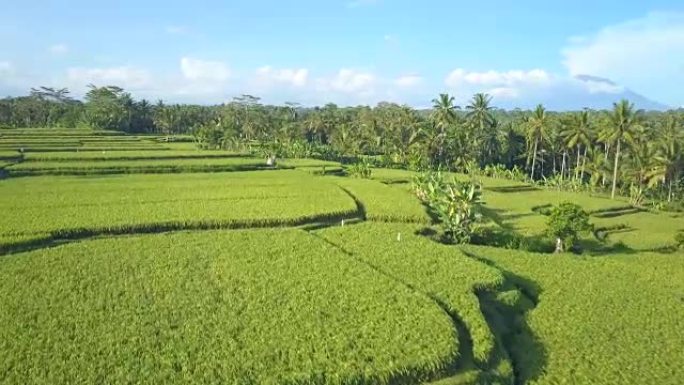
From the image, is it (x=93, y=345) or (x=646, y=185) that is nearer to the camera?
(x=93, y=345)

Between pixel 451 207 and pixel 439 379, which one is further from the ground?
pixel 451 207

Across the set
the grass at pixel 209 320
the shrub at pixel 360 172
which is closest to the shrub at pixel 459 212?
the grass at pixel 209 320

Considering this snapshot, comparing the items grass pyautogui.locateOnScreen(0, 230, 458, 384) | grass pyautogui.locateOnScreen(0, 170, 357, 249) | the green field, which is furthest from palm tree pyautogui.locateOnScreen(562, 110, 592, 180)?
grass pyautogui.locateOnScreen(0, 230, 458, 384)

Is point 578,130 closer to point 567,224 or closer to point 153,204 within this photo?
point 567,224

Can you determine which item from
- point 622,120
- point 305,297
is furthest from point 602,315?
point 622,120

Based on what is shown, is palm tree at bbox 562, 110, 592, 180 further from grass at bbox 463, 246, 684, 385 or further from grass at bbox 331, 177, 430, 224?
grass at bbox 463, 246, 684, 385

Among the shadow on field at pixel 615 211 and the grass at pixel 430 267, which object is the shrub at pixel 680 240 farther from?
the grass at pixel 430 267

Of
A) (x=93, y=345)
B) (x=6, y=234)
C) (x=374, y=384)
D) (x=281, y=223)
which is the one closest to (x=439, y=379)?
(x=374, y=384)

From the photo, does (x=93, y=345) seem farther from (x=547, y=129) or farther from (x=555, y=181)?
(x=547, y=129)
